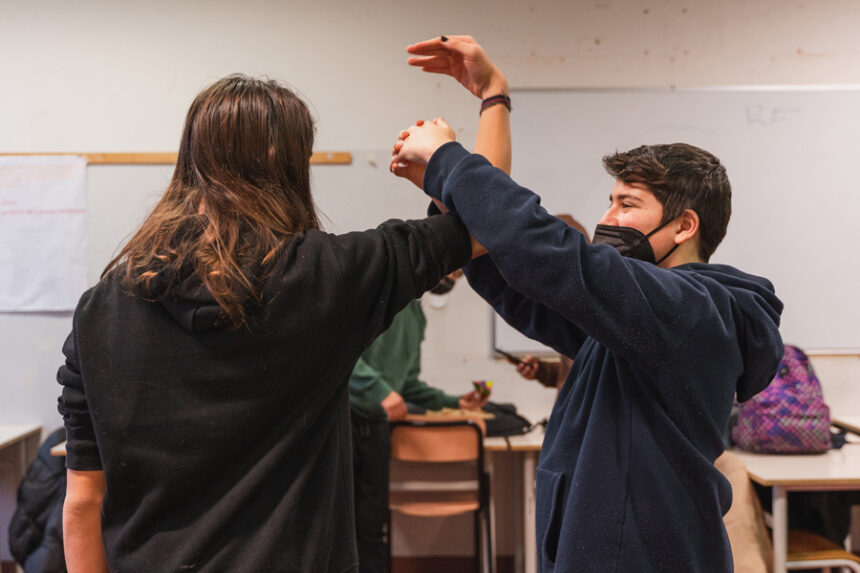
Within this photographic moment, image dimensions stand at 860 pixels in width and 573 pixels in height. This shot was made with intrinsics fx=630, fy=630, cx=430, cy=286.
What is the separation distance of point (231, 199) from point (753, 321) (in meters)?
0.72

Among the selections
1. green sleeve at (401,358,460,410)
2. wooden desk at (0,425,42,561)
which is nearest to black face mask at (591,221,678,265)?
green sleeve at (401,358,460,410)

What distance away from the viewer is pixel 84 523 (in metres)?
0.80

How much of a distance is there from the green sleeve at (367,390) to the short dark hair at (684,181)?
1513 millimetres

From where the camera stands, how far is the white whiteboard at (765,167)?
306 centimetres

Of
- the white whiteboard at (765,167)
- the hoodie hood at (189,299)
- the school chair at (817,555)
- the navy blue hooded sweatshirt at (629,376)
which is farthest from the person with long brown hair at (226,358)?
the white whiteboard at (765,167)

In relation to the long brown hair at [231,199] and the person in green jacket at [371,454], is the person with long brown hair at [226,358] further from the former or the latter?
the person in green jacket at [371,454]

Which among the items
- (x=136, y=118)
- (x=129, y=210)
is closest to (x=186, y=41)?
(x=136, y=118)

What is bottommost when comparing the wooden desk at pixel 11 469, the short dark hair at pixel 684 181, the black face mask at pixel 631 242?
the wooden desk at pixel 11 469

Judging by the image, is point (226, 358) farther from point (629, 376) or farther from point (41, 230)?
point (41, 230)

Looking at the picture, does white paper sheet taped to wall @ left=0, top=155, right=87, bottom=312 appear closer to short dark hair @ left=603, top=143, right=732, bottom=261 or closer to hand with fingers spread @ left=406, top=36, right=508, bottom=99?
hand with fingers spread @ left=406, top=36, right=508, bottom=99

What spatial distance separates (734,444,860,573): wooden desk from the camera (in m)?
2.00

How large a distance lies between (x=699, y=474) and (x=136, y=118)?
120 inches

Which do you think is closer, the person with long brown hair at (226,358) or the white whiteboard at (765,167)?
the person with long brown hair at (226,358)

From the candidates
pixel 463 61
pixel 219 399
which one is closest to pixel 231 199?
pixel 219 399
